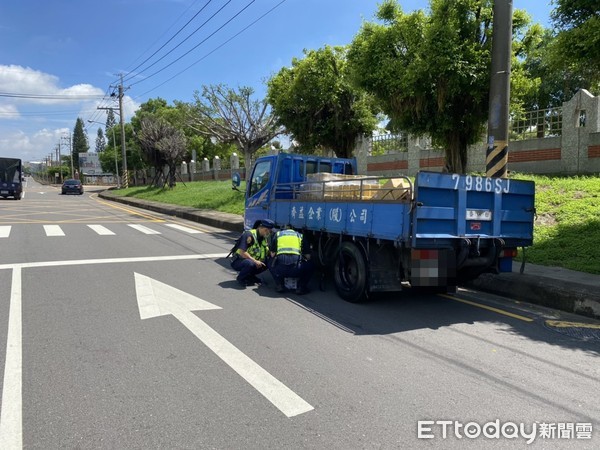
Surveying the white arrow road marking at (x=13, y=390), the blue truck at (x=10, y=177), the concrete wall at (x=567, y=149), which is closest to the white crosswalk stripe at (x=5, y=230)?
the white arrow road marking at (x=13, y=390)

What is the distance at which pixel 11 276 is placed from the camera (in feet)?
25.3

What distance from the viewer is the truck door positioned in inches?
366

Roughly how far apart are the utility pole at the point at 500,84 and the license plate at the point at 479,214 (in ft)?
8.38

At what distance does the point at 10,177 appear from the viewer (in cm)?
3192

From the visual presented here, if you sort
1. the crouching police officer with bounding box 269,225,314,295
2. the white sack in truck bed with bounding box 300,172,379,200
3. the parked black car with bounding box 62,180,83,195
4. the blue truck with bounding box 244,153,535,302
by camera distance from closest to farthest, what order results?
the blue truck with bounding box 244,153,535,302 < the white sack in truck bed with bounding box 300,172,379,200 < the crouching police officer with bounding box 269,225,314,295 < the parked black car with bounding box 62,180,83,195

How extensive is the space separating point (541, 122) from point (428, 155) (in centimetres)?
435

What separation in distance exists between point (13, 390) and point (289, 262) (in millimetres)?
3903

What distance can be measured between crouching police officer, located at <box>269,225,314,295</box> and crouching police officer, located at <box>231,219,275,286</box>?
1.20ft

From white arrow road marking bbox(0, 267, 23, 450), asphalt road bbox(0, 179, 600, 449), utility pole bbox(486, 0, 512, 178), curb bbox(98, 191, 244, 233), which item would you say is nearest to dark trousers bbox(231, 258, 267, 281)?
asphalt road bbox(0, 179, 600, 449)

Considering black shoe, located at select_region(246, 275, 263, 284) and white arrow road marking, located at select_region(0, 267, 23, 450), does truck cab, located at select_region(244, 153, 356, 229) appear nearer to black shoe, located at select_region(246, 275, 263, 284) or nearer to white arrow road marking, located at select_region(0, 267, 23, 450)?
black shoe, located at select_region(246, 275, 263, 284)

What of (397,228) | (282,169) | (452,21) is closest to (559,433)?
(397,228)

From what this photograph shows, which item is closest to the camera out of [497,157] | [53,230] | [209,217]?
[497,157]

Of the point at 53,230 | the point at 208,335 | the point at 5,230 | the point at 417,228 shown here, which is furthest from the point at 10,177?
the point at 417,228

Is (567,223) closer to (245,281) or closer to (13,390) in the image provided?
(245,281)
